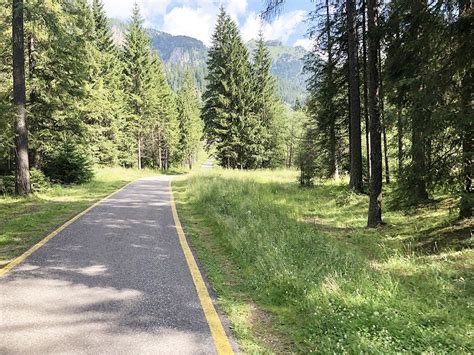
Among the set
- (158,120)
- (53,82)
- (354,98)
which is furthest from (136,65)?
(354,98)

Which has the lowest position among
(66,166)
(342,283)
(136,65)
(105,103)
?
(342,283)

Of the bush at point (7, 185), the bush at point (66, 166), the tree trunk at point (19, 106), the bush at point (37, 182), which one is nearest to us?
the tree trunk at point (19, 106)

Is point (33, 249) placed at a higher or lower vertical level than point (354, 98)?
lower

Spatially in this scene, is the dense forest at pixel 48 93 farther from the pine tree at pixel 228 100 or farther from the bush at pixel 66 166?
the pine tree at pixel 228 100

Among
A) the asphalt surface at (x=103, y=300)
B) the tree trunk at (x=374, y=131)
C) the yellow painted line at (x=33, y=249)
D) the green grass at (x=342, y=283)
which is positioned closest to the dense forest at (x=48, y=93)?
the yellow painted line at (x=33, y=249)

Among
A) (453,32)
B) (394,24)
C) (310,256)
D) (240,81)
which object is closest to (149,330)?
(310,256)

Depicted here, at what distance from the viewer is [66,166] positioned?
69.9 ft

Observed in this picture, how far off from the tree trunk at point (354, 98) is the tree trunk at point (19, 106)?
12196 mm

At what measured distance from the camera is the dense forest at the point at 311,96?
7.65 m

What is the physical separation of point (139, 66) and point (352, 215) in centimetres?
3818

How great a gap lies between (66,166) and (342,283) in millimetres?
19577

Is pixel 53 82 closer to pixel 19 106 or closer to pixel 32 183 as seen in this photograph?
pixel 19 106

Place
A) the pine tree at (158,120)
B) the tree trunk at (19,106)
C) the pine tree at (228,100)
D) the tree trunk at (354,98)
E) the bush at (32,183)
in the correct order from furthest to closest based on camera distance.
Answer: the pine tree at (158,120) < the pine tree at (228,100) < the bush at (32,183) < the tree trunk at (19,106) < the tree trunk at (354,98)

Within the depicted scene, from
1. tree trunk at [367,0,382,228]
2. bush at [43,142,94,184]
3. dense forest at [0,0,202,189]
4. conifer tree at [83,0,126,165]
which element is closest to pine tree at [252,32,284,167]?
conifer tree at [83,0,126,165]
